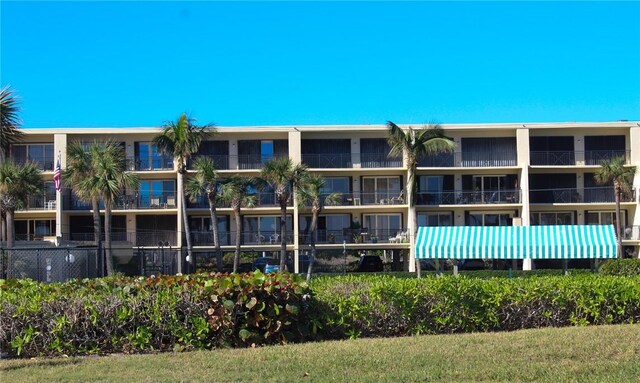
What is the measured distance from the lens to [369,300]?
12.0m

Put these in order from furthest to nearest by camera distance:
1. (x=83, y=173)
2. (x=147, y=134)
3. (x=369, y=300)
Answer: (x=147, y=134)
(x=83, y=173)
(x=369, y=300)

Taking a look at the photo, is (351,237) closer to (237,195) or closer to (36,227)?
(237,195)

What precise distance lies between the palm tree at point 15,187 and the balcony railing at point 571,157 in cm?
3024

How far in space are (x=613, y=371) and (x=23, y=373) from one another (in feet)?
22.1

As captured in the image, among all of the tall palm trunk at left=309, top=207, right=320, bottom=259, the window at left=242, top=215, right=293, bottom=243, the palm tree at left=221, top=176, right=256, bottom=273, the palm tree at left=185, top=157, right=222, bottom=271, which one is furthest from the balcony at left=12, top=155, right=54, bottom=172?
the tall palm trunk at left=309, top=207, right=320, bottom=259

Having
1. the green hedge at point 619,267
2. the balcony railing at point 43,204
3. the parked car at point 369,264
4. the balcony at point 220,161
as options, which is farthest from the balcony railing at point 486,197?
the balcony railing at point 43,204

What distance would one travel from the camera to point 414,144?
45781mm

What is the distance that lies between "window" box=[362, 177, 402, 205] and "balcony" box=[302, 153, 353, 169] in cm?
187

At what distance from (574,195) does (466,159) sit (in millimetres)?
7327

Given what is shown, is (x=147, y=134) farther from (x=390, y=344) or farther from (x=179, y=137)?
(x=390, y=344)

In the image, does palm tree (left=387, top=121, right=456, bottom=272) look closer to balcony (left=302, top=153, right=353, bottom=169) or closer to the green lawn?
balcony (left=302, top=153, right=353, bottom=169)

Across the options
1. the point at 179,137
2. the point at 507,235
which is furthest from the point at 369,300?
the point at 179,137

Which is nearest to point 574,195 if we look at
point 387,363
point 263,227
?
point 263,227

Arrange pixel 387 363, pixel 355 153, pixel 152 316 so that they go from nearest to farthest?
pixel 387 363
pixel 152 316
pixel 355 153
